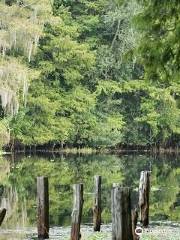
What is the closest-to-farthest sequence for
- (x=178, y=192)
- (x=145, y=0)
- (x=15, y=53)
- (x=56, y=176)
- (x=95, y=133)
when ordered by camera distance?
(x=145, y=0) → (x=178, y=192) → (x=56, y=176) → (x=15, y=53) → (x=95, y=133)

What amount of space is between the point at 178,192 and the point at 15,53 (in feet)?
89.0

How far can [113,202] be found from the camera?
9883 millimetres

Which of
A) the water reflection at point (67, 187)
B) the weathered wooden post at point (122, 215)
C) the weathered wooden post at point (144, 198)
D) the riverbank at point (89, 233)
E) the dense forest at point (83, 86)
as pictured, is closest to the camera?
the weathered wooden post at point (122, 215)

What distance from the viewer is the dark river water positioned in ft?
60.3

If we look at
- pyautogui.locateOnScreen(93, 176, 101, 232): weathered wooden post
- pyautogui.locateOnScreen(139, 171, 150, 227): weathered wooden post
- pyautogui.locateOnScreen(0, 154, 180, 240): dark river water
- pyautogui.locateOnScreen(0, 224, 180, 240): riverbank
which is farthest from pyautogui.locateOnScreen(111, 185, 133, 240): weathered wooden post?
pyautogui.locateOnScreen(139, 171, 150, 227): weathered wooden post

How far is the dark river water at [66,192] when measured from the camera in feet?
60.3

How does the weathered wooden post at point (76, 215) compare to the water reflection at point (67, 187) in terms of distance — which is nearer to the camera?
the weathered wooden post at point (76, 215)

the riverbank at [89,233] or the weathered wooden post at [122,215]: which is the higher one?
the weathered wooden post at [122,215]

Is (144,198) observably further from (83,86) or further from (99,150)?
(83,86)

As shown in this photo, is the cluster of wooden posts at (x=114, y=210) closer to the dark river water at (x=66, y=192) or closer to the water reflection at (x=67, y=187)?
the dark river water at (x=66, y=192)

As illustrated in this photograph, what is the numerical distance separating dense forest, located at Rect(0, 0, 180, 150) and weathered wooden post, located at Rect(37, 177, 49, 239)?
31544 mm

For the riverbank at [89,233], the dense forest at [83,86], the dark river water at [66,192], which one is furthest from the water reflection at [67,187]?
the dense forest at [83,86]

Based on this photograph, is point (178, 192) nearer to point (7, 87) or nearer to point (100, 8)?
point (7, 87)

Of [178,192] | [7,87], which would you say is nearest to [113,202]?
[178,192]
